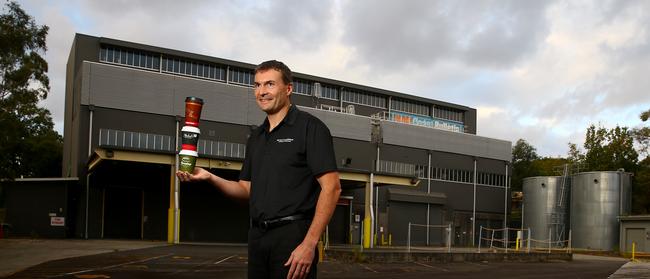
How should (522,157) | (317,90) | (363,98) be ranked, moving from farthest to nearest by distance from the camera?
(522,157) → (363,98) → (317,90)

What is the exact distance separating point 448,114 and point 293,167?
73.5 m

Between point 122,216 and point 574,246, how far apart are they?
34126 millimetres

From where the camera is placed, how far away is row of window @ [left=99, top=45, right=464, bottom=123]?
174ft

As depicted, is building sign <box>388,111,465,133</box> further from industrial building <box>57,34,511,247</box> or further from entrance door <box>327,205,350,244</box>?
entrance door <box>327,205,350,244</box>

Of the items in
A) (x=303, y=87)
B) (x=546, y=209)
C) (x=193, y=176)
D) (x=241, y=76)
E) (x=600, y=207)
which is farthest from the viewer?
(x=303, y=87)

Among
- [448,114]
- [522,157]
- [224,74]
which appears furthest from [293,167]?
[522,157]

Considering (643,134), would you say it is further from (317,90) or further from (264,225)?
(264,225)

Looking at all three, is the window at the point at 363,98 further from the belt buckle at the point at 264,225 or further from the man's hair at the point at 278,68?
the belt buckle at the point at 264,225

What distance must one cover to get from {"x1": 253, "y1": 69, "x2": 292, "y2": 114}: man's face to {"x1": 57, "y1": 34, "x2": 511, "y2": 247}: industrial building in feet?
97.9

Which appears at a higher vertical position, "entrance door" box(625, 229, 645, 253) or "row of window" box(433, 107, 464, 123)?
"row of window" box(433, 107, 464, 123)

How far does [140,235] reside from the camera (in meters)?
44.1

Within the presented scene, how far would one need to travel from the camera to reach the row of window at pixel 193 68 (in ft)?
183

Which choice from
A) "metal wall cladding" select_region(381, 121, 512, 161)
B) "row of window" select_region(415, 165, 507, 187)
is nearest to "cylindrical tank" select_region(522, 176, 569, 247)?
"row of window" select_region(415, 165, 507, 187)

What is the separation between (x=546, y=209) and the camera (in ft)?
184
